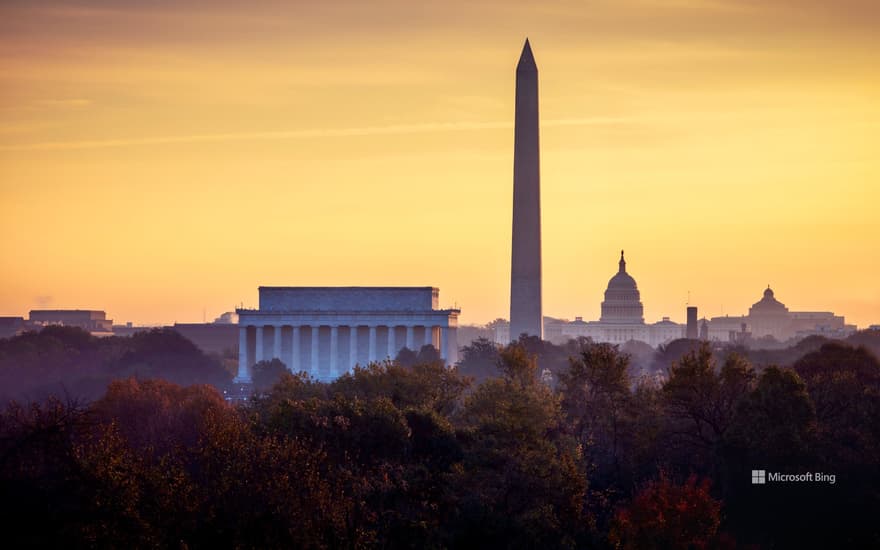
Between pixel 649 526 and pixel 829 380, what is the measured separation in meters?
24.3

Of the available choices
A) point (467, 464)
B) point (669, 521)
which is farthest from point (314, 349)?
point (669, 521)

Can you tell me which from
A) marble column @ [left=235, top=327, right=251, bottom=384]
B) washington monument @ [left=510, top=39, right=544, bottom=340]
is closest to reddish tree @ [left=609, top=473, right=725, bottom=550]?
washington monument @ [left=510, top=39, right=544, bottom=340]

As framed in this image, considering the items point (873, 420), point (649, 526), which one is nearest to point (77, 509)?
point (649, 526)

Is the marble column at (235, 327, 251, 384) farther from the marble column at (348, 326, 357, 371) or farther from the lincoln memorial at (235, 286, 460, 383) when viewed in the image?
the marble column at (348, 326, 357, 371)

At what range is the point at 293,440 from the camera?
198 ft

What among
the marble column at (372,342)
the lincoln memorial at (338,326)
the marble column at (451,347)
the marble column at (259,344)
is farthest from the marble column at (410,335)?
the marble column at (259,344)

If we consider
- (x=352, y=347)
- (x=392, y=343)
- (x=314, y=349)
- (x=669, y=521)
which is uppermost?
(x=392, y=343)

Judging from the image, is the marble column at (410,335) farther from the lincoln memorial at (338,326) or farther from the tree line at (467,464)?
the tree line at (467,464)

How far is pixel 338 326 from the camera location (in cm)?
18488

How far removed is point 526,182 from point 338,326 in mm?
38390

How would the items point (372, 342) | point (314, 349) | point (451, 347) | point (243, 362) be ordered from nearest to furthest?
point (243, 362) → point (372, 342) → point (314, 349) → point (451, 347)

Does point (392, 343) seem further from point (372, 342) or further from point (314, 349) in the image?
point (314, 349)

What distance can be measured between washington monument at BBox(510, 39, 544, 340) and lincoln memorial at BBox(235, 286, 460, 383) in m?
27.3

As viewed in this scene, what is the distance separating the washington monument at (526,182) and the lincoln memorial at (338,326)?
1075 inches
